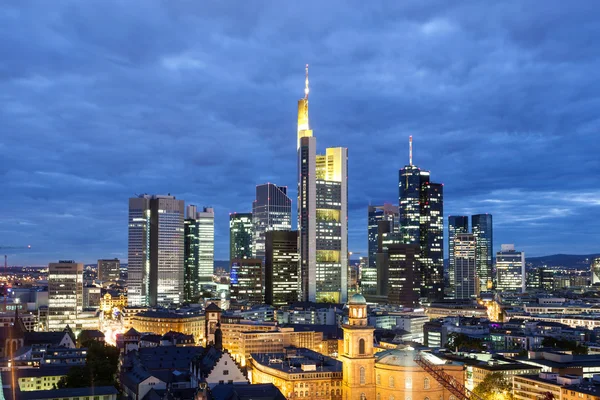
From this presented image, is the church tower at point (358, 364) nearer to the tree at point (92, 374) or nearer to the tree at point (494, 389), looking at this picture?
the tree at point (494, 389)

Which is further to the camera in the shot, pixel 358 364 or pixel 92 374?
pixel 92 374

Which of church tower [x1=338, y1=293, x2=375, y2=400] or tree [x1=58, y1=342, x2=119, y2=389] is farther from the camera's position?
tree [x1=58, y1=342, x2=119, y2=389]

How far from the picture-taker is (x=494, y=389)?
363 feet

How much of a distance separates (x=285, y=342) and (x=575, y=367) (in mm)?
73024

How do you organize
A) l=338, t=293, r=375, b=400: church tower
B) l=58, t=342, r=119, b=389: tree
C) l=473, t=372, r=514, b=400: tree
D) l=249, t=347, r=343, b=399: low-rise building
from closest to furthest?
l=338, t=293, r=375, b=400: church tower
l=58, t=342, r=119, b=389: tree
l=473, t=372, r=514, b=400: tree
l=249, t=347, r=343, b=399: low-rise building

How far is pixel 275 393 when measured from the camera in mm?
94438

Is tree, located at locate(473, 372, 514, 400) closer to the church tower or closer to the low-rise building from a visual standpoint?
the church tower

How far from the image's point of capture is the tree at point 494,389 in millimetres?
108250

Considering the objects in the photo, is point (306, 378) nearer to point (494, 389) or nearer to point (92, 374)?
point (494, 389)

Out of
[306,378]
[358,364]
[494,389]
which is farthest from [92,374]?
[494,389]

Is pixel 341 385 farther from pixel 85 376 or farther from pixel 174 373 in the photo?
pixel 85 376

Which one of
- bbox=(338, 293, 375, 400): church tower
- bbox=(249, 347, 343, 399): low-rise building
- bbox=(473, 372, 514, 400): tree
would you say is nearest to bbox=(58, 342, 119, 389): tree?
bbox=(249, 347, 343, 399): low-rise building

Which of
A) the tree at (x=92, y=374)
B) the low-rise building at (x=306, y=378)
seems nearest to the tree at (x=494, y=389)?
the low-rise building at (x=306, y=378)

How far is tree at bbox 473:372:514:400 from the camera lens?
108 metres
